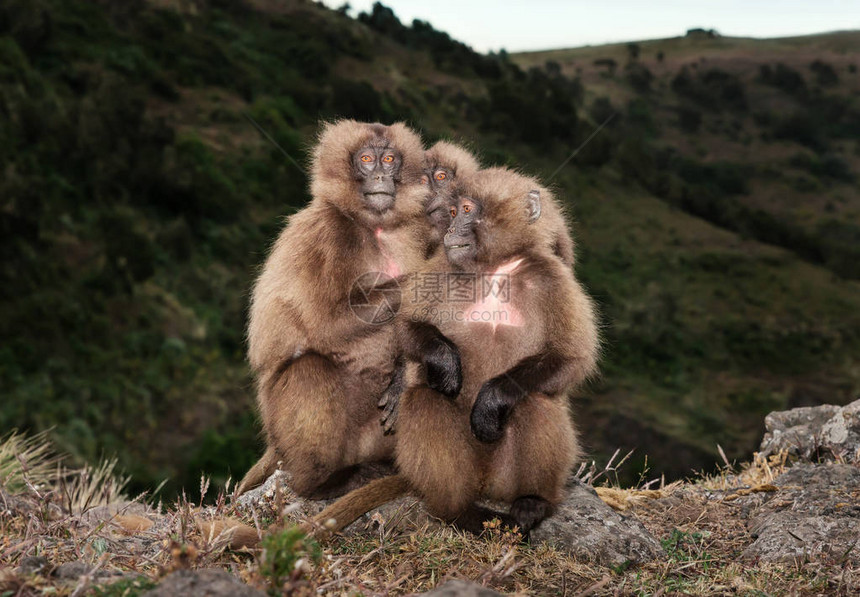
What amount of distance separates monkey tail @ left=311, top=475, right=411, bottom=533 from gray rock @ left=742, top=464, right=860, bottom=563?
221cm

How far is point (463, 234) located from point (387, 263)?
735 millimetres

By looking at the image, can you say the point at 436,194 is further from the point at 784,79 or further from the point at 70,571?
the point at 784,79

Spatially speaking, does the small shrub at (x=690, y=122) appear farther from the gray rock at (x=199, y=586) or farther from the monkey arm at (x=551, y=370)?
the gray rock at (x=199, y=586)

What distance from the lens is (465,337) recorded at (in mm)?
5398

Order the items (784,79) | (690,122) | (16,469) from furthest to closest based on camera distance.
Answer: (784,79)
(690,122)
(16,469)

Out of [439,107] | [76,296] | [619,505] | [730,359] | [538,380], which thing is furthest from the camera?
[439,107]

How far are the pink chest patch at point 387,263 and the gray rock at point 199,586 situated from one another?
275 centimetres

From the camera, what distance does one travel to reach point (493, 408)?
196 inches

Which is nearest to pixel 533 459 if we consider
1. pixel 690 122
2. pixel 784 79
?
pixel 690 122

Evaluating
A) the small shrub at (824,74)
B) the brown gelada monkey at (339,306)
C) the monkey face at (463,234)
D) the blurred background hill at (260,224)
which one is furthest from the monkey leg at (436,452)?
the small shrub at (824,74)

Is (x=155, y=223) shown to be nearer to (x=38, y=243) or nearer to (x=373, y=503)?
(x=38, y=243)

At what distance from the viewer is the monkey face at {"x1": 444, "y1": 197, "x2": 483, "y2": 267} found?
5270 millimetres

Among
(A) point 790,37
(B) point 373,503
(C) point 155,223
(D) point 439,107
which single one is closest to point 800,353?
(D) point 439,107

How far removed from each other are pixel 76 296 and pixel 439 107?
29.2 meters
